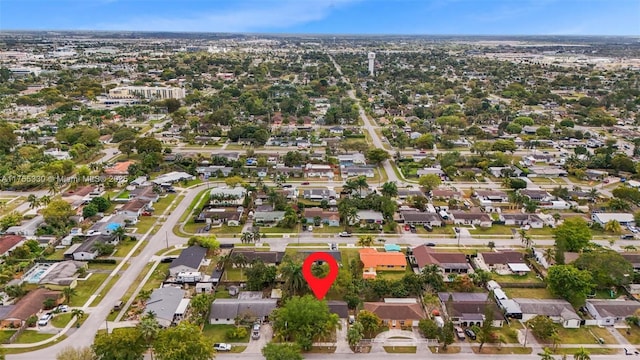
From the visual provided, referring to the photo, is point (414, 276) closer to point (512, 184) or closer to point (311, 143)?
point (512, 184)

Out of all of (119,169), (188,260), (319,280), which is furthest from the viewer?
(119,169)

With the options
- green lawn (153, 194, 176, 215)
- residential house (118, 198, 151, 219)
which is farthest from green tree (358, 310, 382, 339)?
green lawn (153, 194, 176, 215)

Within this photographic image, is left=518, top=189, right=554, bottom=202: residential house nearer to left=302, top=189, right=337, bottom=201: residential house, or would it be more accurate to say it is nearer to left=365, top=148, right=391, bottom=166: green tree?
left=365, top=148, right=391, bottom=166: green tree

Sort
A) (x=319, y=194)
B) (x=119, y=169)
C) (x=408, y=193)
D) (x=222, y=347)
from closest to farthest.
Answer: (x=222, y=347) < (x=319, y=194) < (x=408, y=193) < (x=119, y=169)

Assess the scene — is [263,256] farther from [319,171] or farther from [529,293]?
[319,171]

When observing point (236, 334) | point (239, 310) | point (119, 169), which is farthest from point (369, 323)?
point (119, 169)

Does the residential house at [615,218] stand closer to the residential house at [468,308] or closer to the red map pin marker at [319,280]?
the residential house at [468,308]

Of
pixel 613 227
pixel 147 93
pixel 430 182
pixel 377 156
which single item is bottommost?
pixel 613 227
